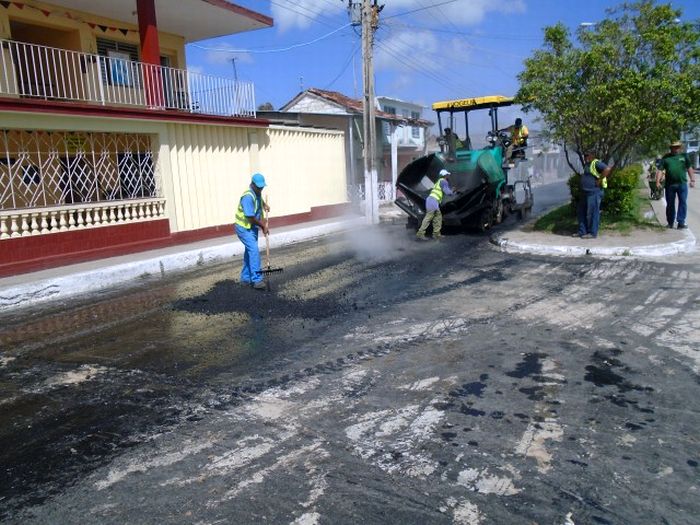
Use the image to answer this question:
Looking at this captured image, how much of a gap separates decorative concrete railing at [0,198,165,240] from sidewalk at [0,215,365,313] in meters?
0.74

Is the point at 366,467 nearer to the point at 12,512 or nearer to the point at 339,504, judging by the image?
the point at 339,504

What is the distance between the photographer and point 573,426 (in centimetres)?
369

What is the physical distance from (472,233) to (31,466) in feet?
36.5

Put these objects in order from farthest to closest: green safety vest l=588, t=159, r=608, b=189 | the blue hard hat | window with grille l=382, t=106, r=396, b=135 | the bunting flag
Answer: window with grille l=382, t=106, r=396, b=135 → the bunting flag → green safety vest l=588, t=159, r=608, b=189 → the blue hard hat

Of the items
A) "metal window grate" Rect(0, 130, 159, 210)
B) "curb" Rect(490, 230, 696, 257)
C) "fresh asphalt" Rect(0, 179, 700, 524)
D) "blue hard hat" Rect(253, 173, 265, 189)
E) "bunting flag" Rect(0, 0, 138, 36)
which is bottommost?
"fresh asphalt" Rect(0, 179, 700, 524)

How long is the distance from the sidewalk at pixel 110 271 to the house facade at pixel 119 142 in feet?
1.97

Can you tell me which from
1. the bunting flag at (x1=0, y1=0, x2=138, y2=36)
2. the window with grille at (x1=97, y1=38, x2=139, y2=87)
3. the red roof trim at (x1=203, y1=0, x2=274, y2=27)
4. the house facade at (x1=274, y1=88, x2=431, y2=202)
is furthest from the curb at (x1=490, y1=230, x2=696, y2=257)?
the house facade at (x1=274, y1=88, x2=431, y2=202)

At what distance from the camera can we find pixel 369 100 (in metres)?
16.6

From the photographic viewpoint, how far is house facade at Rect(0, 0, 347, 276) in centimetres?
1014

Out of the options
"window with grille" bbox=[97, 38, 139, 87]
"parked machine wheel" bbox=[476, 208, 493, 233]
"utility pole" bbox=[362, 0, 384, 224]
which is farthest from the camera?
"utility pole" bbox=[362, 0, 384, 224]

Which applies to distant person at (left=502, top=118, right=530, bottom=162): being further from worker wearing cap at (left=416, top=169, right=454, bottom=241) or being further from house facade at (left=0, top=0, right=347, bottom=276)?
house facade at (left=0, top=0, right=347, bottom=276)

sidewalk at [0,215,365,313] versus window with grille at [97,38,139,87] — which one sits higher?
window with grille at [97,38,139,87]

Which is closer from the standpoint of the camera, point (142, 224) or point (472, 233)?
point (142, 224)

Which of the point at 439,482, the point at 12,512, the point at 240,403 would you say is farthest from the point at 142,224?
the point at 439,482
